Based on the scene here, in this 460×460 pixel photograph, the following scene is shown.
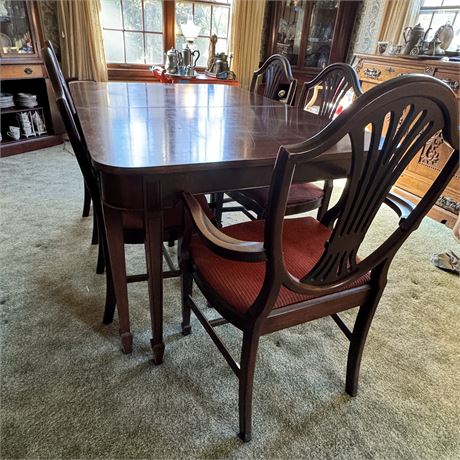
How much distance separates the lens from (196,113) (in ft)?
4.67

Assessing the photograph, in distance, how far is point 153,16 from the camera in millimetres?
3633

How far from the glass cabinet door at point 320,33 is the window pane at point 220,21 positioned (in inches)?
39.4

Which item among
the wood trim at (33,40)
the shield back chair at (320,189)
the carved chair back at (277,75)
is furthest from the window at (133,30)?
the shield back chair at (320,189)

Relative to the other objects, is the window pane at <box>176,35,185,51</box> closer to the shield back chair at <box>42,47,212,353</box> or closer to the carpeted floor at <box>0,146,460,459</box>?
the shield back chair at <box>42,47,212,353</box>

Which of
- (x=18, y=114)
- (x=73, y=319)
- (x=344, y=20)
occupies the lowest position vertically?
(x=73, y=319)

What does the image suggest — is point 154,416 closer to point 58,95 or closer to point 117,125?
point 117,125

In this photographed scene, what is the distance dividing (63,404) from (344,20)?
13.6 ft

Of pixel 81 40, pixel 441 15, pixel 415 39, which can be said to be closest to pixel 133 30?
pixel 81 40

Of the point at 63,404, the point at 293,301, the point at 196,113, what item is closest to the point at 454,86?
the point at 196,113

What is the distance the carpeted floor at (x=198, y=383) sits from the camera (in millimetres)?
992

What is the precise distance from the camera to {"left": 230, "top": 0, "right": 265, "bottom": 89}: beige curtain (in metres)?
3.67

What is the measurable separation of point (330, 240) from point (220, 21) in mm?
3996

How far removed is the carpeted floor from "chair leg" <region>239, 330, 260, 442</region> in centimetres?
6

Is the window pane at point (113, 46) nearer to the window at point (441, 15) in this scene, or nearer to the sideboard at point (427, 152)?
the sideboard at point (427, 152)
